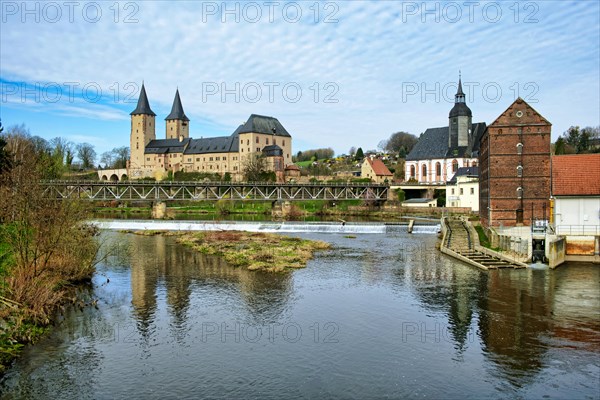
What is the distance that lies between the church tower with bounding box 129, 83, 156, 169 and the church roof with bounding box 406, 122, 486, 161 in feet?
229

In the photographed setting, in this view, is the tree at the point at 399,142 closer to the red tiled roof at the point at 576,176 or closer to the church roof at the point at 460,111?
the church roof at the point at 460,111

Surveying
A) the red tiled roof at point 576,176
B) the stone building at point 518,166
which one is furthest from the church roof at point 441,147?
the red tiled roof at point 576,176

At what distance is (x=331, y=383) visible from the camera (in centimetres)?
1394

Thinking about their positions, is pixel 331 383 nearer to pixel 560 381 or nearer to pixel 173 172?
pixel 560 381

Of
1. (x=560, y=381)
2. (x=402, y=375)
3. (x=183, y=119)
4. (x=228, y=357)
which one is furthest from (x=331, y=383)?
(x=183, y=119)

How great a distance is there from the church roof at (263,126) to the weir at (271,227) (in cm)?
6516

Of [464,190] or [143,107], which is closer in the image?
[464,190]

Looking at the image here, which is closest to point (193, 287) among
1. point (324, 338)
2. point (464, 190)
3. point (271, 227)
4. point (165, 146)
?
point (324, 338)

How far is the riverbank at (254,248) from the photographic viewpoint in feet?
103

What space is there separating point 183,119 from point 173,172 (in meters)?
15.8

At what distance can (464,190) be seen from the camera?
70.4 metres

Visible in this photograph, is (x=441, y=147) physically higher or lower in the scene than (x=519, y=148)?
higher

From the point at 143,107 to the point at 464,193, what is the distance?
9151 cm

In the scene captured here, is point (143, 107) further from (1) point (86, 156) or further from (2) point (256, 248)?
(2) point (256, 248)
